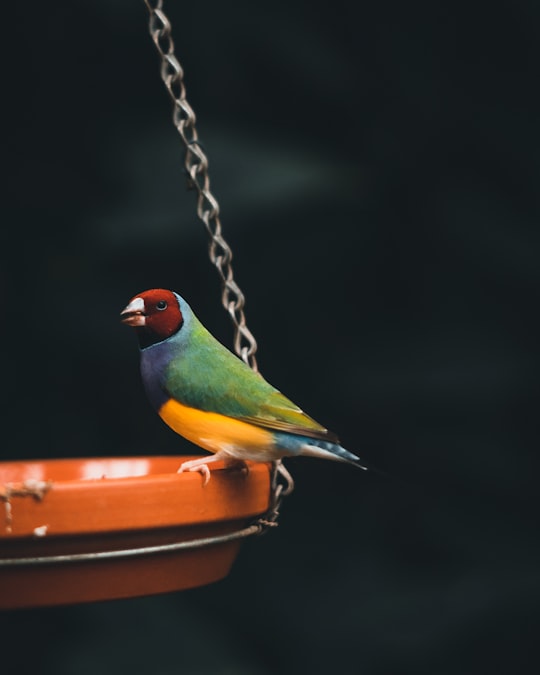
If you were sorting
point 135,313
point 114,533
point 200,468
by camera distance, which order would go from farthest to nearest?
point 135,313
point 200,468
point 114,533

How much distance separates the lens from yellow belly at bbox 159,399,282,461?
1.29 metres

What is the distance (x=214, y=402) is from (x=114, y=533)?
0.82 ft

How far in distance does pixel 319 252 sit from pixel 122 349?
48 cm

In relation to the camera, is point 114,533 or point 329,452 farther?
point 329,452

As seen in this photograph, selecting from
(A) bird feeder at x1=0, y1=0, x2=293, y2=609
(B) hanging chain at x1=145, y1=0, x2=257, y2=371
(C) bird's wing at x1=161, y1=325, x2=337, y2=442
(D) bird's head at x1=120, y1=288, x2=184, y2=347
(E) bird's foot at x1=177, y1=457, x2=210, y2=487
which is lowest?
(A) bird feeder at x1=0, y1=0, x2=293, y2=609

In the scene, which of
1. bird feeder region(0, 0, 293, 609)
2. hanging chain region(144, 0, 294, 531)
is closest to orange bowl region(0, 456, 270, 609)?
bird feeder region(0, 0, 293, 609)

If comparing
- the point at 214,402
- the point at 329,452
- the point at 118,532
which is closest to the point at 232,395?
the point at 214,402

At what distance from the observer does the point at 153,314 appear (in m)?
1.36

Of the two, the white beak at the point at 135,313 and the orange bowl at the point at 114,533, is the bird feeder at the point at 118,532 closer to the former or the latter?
the orange bowl at the point at 114,533

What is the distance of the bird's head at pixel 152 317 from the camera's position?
1352mm

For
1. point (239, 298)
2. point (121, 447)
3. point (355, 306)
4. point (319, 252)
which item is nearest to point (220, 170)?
point (319, 252)

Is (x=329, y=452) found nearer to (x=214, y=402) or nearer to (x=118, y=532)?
(x=214, y=402)

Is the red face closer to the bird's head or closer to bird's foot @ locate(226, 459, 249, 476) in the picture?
the bird's head

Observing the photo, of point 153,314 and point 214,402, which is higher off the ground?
point 153,314
